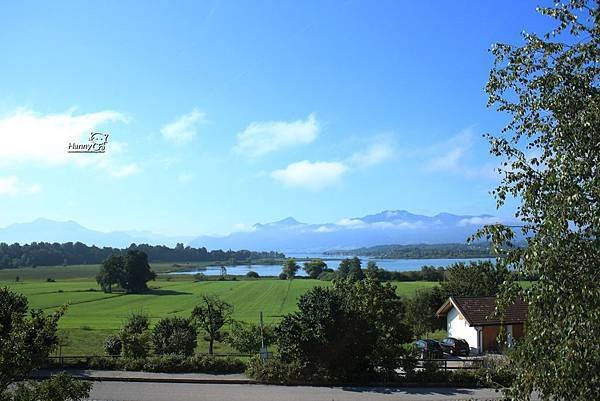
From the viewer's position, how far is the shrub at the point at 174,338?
33594mm

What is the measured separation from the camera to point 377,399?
2197 cm

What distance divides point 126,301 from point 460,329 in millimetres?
53461

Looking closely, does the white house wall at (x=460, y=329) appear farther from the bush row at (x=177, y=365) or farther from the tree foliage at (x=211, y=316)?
the bush row at (x=177, y=365)

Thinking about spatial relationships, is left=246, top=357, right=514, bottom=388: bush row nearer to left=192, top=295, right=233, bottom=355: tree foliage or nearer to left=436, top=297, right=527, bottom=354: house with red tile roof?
left=436, top=297, right=527, bottom=354: house with red tile roof

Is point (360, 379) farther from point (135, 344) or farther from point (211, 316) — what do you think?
point (211, 316)

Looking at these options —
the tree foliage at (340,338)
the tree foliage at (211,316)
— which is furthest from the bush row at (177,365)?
the tree foliage at (211,316)

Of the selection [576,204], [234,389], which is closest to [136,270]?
[234,389]

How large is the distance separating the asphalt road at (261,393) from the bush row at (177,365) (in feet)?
7.66

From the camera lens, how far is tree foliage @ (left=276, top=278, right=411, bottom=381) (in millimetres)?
24906

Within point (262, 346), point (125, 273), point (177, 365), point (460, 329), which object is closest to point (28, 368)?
point (177, 365)

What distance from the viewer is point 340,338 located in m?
25.1

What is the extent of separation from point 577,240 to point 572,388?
1526mm

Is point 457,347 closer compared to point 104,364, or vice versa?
point 104,364

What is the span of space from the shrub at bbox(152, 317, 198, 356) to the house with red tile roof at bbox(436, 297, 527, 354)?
793 inches
